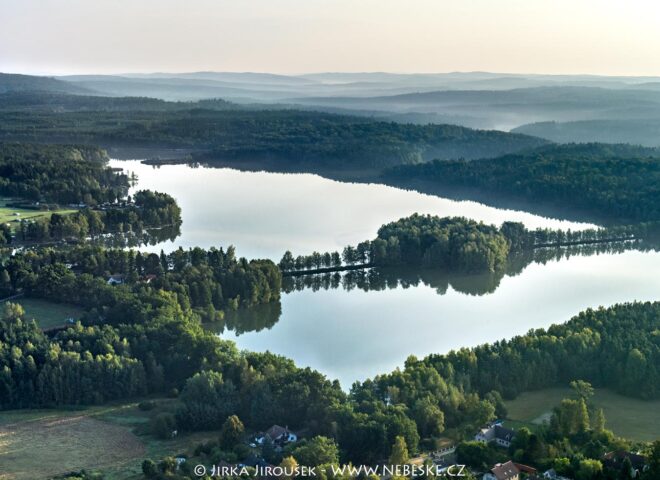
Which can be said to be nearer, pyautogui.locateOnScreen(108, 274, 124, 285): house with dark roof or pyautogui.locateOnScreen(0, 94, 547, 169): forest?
pyautogui.locateOnScreen(108, 274, 124, 285): house with dark roof

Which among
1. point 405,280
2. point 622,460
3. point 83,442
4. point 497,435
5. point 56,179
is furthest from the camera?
point 56,179

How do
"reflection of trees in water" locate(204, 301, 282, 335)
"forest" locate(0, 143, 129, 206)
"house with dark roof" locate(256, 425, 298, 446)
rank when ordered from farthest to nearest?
"forest" locate(0, 143, 129, 206) < "reflection of trees in water" locate(204, 301, 282, 335) < "house with dark roof" locate(256, 425, 298, 446)

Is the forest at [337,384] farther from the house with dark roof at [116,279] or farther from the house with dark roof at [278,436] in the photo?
the house with dark roof at [116,279]

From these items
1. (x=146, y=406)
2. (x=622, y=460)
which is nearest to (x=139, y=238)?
(x=146, y=406)

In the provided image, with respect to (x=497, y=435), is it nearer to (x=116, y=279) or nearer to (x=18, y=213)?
(x=116, y=279)

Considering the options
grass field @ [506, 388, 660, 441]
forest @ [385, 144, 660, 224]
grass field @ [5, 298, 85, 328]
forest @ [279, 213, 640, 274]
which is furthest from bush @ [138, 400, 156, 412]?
forest @ [385, 144, 660, 224]

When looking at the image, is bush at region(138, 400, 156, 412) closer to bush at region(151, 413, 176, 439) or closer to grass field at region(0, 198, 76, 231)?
bush at region(151, 413, 176, 439)

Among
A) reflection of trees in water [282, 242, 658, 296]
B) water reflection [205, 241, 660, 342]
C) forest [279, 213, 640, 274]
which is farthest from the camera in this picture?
forest [279, 213, 640, 274]
